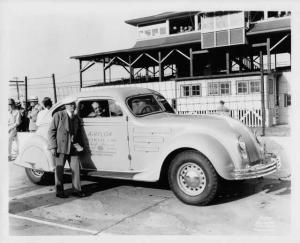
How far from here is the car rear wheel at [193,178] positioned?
461 cm

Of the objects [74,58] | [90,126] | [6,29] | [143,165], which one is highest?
[74,58]

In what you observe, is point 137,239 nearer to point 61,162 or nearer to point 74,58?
point 61,162

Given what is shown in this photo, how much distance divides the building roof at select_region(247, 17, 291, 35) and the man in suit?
1411cm

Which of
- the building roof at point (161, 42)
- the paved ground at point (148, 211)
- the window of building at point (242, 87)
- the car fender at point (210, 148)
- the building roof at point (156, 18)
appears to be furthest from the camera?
the building roof at point (156, 18)

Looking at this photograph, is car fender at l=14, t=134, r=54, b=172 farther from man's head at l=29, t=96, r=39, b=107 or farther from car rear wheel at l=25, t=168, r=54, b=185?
man's head at l=29, t=96, r=39, b=107

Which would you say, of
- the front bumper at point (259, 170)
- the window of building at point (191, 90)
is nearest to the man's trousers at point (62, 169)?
the front bumper at point (259, 170)

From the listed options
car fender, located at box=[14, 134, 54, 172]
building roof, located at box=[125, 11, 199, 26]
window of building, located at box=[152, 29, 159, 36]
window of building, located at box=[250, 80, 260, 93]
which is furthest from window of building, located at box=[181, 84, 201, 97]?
car fender, located at box=[14, 134, 54, 172]

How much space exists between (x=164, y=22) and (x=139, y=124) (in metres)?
19.0

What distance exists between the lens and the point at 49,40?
249 inches

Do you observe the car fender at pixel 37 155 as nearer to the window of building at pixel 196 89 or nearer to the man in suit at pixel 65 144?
the man in suit at pixel 65 144

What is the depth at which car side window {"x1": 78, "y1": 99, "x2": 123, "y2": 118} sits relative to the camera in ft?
18.0

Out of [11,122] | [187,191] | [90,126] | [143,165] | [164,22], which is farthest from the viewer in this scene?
[164,22]

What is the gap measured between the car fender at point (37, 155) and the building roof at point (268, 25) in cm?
1417

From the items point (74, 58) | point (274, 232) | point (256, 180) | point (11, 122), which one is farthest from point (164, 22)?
point (274, 232)
